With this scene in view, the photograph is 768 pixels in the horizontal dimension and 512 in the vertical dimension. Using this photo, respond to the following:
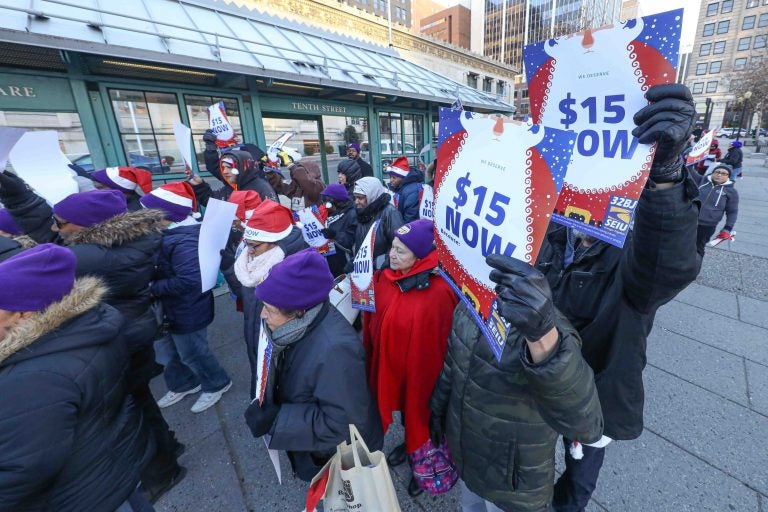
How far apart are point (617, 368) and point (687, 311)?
4092 mm

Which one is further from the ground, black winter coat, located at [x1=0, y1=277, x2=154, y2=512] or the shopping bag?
black winter coat, located at [x1=0, y1=277, x2=154, y2=512]

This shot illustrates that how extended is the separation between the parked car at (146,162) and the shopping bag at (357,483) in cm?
616

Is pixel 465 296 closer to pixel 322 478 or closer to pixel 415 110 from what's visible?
pixel 322 478

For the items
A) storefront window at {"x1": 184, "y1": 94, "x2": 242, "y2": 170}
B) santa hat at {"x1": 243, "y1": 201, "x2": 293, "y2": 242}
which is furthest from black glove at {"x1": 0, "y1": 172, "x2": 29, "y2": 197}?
storefront window at {"x1": 184, "y1": 94, "x2": 242, "y2": 170}

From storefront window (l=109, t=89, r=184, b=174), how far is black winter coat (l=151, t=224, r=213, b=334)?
394 cm

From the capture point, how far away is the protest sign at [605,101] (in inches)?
42.1

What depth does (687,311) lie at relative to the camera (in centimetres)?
439

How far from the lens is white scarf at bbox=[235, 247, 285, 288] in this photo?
2385mm

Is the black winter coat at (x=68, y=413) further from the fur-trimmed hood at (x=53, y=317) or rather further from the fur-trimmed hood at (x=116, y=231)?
the fur-trimmed hood at (x=116, y=231)

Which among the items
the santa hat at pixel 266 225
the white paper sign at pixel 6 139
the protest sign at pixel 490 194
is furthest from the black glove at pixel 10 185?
the protest sign at pixel 490 194

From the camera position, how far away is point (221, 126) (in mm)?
5152

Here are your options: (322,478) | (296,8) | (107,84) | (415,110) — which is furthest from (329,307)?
(296,8)

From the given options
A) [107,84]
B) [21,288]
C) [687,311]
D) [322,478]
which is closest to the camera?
[21,288]

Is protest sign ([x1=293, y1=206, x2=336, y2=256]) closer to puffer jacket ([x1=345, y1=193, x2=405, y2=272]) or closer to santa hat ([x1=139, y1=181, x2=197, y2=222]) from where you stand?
puffer jacket ([x1=345, y1=193, x2=405, y2=272])
